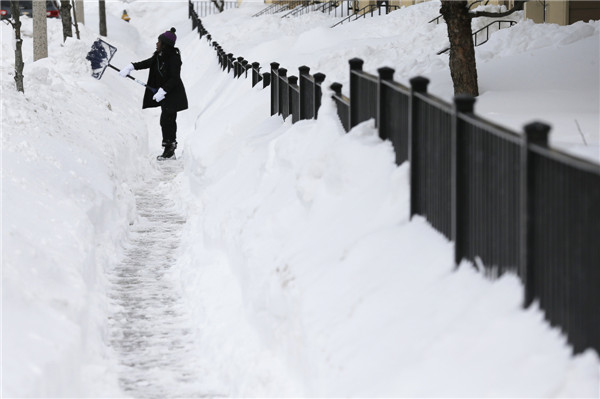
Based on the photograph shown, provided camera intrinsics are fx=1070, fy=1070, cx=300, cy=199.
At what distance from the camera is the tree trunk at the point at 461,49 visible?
42.1 feet

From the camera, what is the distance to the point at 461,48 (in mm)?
12984

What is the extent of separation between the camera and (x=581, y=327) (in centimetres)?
457

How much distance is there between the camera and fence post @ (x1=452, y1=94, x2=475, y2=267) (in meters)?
5.98

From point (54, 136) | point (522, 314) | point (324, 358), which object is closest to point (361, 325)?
point (324, 358)

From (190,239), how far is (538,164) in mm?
6752

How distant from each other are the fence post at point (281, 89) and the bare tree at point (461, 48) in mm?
2068

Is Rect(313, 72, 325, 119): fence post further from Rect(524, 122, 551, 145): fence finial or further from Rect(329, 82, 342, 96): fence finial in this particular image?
Rect(524, 122, 551, 145): fence finial

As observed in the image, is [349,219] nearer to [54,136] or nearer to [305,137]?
[305,137]

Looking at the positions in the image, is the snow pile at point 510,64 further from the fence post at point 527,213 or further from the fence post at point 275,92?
the fence post at point 527,213

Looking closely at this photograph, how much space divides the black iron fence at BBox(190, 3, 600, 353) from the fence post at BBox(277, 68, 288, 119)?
516cm

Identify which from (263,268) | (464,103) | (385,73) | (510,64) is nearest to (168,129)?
(510,64)

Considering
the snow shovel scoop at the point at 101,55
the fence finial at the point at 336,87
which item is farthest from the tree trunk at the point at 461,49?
the snow shovel scoop at the point at 101,55

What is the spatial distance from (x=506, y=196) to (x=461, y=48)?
7839 millimetres

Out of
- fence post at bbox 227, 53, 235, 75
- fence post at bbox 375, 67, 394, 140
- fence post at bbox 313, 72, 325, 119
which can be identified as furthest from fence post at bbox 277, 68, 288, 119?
fence post at bbox 227, 53, 235, 75
